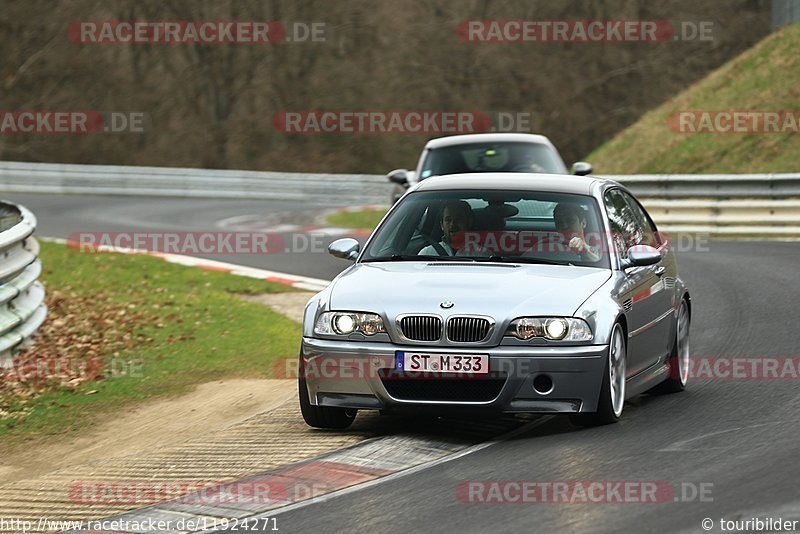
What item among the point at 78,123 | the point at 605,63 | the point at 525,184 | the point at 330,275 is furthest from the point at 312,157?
the point at 525,184

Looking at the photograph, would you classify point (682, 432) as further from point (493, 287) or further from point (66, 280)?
point (66, 280)

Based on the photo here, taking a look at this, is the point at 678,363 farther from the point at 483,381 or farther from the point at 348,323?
the point at 348,323

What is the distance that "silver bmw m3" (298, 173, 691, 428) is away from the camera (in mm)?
8062

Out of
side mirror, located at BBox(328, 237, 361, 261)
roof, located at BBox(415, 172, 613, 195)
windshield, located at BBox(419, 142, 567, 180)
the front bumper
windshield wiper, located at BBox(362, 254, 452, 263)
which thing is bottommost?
the front bumper

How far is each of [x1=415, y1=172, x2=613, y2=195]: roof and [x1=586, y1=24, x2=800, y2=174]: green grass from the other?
18.2 metres

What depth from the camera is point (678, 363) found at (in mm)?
9961

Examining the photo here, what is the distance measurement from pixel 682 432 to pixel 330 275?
10248 mm

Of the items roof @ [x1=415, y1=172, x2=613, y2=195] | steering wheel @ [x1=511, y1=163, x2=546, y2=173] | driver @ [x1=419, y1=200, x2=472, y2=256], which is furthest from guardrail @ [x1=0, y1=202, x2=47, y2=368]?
steering wheel @ [x1=511, y1=163, x2=546, y2=173]

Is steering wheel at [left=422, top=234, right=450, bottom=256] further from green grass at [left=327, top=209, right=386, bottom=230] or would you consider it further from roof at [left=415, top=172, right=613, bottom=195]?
green grass at [left=327, top=209, right=386, bottom=230]

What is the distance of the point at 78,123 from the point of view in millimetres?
53219

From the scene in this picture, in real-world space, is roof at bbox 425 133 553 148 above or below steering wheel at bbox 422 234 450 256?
above

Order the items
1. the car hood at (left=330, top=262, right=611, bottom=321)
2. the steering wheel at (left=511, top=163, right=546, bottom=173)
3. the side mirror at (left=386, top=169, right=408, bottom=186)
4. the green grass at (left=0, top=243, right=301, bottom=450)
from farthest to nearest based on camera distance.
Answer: the side mirror at (left=386, top=169, right=408, bottom=186)
the steering wheel at (left=511, top=163, right=546, bottom=173)
the green grass at (left=0, top=243, right=301, bottom=450)
the car hood at (left=330, top=262, right=611, bottom=321)

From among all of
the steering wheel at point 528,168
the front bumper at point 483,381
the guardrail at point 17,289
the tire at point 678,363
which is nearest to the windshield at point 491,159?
the steering wheel at point 528,168

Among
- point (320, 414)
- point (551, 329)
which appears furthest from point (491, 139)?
point (551, 329)
